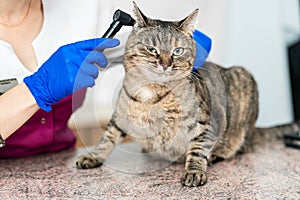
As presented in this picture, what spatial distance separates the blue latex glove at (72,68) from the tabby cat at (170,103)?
85 millimetres

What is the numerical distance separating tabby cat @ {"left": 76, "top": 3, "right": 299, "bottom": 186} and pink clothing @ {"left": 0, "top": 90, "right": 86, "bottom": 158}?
0.20 m

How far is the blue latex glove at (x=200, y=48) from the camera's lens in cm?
113

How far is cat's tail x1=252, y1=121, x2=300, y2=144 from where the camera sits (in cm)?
155

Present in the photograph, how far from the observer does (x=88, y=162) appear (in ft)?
3.95

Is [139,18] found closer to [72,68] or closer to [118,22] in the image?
[118,22]

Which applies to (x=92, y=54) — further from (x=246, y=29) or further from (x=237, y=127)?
(x=246, y=29)

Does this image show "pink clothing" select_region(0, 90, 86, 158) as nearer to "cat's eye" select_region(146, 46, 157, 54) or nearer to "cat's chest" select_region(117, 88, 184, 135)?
"cat's chest" select_region(117, 88, 184, 135)

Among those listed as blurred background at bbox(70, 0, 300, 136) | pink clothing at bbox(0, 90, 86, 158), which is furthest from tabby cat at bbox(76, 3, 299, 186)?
blurred background at bbox(70, 0, 300, 136)

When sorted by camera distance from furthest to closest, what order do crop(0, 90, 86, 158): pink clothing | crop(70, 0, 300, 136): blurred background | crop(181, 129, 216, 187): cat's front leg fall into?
1. crop(70, 0, 300, 136): blurred background
2. crop(0, 90, 86, 158): pink clothing
3. crop(181, 129, 216, 187): cat's front leg

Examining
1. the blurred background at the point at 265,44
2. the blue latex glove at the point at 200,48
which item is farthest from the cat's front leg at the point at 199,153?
the blurred background at the point at 265,44

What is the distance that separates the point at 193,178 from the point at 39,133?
0.57 metres

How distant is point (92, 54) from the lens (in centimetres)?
102

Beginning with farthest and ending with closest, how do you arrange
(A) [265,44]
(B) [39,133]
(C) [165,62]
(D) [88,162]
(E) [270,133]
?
(A) [265,44]
(E) [270,133]
(B) [39,133]
(D) [88,162]
(C) [165,62]

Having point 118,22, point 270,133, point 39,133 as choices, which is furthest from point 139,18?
point 270,133
